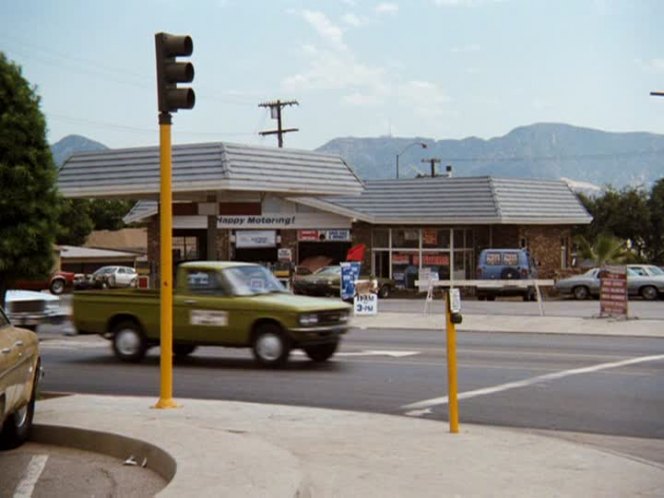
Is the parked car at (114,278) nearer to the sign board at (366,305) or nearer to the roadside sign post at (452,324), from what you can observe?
the sign board at (366,305)

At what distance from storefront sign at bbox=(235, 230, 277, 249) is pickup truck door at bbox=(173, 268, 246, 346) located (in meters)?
30.6

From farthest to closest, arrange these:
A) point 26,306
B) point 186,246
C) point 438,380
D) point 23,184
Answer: point 186,246 < point 26,306 < point 438,380 < point 23,184

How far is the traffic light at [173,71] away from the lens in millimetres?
10758

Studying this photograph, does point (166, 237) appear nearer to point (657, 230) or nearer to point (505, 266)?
point (505, 266)

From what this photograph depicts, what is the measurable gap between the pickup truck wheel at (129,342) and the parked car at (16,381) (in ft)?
25.0

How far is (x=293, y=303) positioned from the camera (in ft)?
54.6

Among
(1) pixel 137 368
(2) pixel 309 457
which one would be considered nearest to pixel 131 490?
(2) pixel 309 457

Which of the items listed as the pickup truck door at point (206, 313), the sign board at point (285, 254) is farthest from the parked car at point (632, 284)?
the pickup truck door at point (206, 313)

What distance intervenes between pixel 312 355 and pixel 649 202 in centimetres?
5214

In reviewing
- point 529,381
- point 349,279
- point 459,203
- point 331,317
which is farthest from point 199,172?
point 529,381

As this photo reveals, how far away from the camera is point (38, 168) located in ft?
38.2

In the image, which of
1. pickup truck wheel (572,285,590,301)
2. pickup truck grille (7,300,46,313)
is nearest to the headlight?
pickup truck grille (7,300,46,313)

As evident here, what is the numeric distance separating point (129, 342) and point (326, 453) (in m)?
9.57

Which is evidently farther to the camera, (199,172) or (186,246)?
(186,246)
